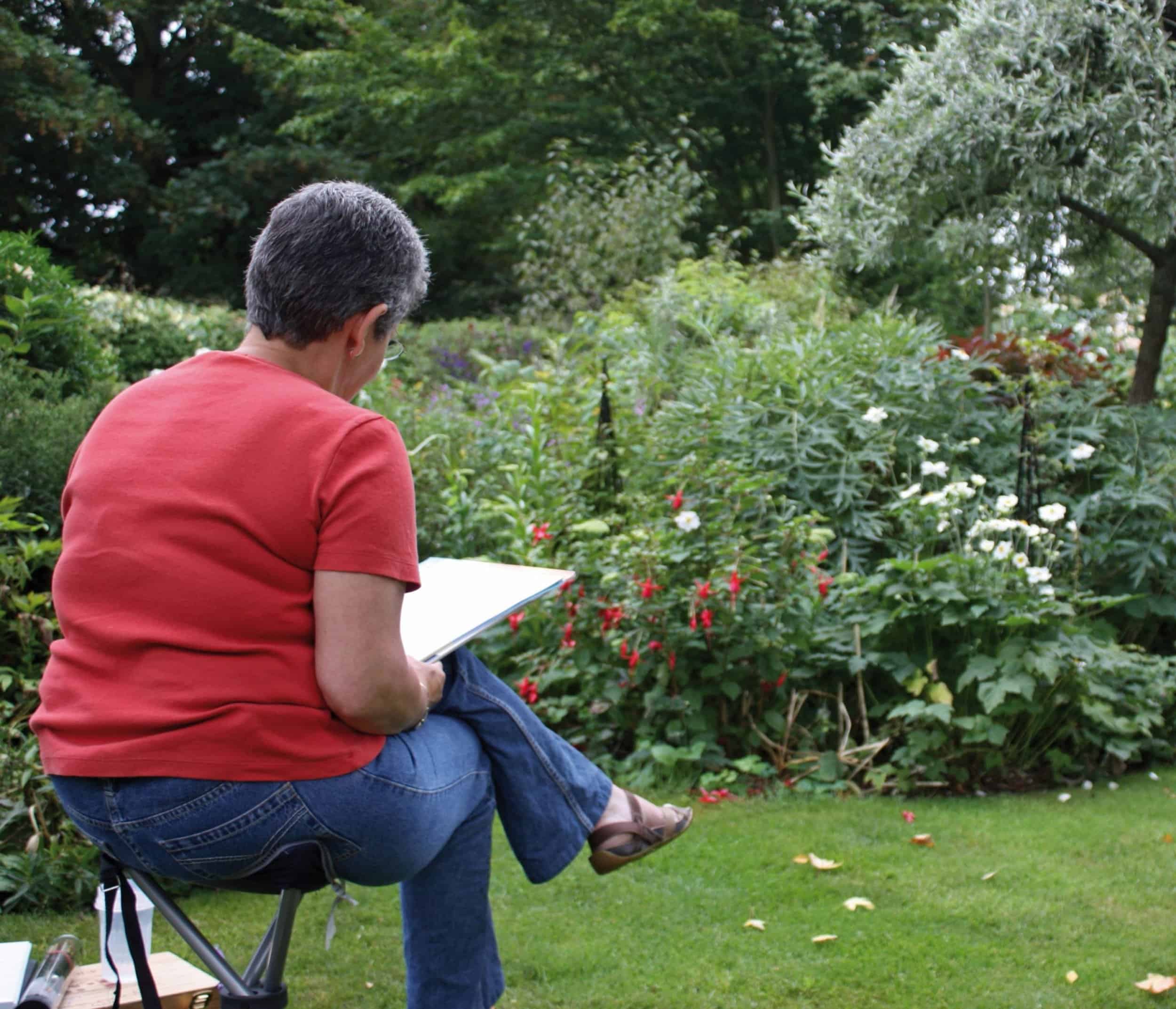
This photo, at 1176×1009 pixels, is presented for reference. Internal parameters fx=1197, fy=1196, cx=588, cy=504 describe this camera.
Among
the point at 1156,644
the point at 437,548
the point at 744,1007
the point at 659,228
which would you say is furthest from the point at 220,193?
the point at 744,1007

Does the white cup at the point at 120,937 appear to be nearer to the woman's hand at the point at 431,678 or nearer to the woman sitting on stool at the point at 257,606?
the woman sitting on stool at the point at 257,606

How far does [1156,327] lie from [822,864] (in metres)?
3.28

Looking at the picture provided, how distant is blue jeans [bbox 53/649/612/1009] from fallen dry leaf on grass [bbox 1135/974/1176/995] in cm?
131

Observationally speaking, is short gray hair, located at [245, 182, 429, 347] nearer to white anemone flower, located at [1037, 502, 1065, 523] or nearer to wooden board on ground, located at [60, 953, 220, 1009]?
wooden board on ground, located at [60, 953, 220, 1009]

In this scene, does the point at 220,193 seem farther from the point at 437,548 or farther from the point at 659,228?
the point at 437,548

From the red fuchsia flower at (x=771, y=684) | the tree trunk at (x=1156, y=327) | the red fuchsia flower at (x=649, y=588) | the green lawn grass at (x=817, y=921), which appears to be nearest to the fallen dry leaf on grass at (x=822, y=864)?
the green lawn grass at (x=817, y=921)

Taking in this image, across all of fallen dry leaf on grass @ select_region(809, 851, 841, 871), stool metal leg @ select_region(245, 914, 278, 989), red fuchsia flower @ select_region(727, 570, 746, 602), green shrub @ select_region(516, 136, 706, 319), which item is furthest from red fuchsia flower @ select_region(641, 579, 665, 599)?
green shrub @ select_region(516, 136, 706, 319)

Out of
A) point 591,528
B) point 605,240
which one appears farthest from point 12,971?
point 605,240

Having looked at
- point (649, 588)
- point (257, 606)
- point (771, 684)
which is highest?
point (257, 606)

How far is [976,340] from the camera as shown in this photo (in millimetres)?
5555

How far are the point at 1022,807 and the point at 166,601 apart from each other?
290 cm

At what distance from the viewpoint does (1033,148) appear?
4.86 metres

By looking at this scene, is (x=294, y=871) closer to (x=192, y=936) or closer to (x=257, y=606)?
(x=192, y=936)

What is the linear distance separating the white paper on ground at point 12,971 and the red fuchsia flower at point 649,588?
219cm
